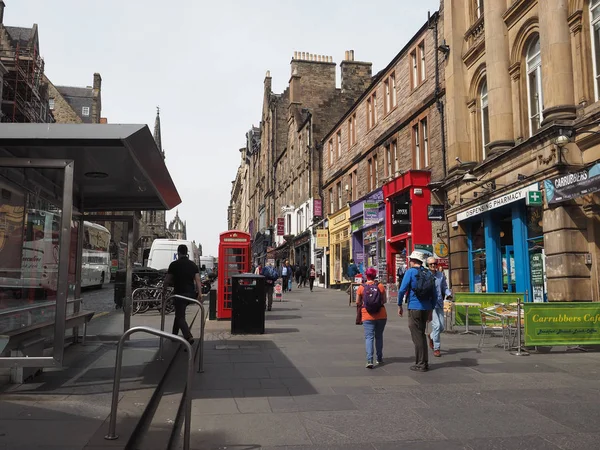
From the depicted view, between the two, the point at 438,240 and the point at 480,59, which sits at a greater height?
the point at 480,59

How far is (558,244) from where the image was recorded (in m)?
13.2

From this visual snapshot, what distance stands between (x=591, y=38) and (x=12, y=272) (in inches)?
527

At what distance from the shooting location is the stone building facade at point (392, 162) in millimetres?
21906

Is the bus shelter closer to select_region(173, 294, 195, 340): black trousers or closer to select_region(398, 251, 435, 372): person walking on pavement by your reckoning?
select_region(173, 294, 195, 340): black trousers

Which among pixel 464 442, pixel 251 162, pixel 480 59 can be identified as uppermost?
pixel 251 162

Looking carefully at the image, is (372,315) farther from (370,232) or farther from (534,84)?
(370,232)

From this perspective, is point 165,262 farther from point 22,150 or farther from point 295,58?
point 295,58

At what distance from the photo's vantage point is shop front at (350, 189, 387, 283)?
87.7 feet

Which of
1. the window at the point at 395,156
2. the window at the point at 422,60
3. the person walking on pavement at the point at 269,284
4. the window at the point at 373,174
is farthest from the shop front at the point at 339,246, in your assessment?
the person walking on pavement at the point at 269,284

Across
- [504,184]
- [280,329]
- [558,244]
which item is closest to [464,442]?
[280,329]

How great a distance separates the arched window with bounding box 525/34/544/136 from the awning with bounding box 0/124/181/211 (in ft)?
36.2

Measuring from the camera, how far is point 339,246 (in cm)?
3488

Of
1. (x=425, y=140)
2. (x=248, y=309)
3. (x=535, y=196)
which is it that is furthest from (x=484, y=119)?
(x=248, y=309)

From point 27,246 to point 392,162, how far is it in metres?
20.4
